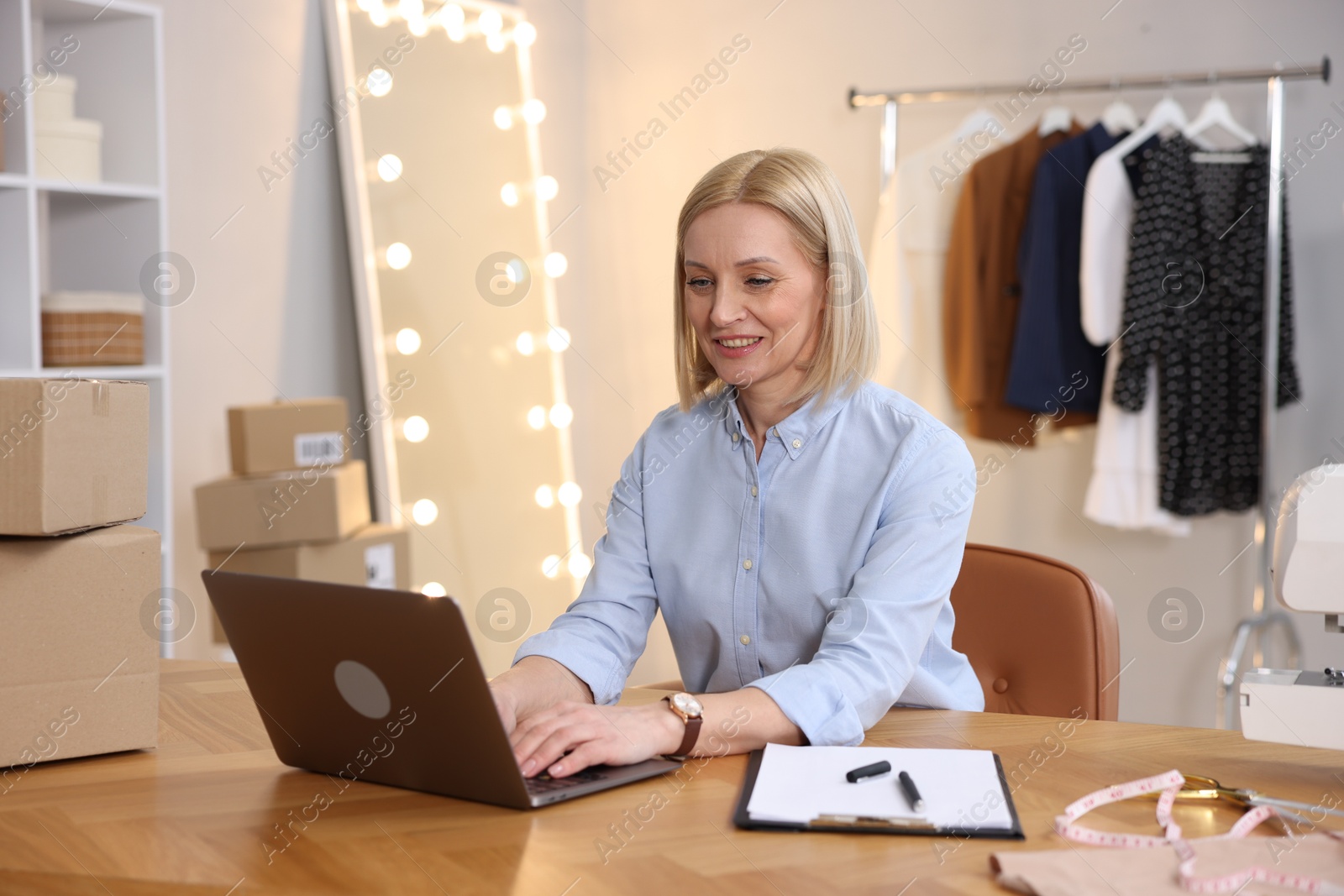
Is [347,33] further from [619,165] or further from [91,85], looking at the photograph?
[619,165]

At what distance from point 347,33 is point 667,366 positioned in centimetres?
154

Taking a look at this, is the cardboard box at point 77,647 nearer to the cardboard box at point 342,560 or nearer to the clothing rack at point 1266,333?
the cardboard box at point 342,560

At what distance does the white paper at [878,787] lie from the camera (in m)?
0.98

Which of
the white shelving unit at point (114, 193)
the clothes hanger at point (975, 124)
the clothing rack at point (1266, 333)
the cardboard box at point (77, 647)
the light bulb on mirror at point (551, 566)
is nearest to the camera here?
the cardboard box at point (77, 647)

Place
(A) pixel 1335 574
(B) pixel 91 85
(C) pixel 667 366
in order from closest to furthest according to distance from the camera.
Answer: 1. (A) pixel 1335 574
2. (B) pixel 91 85
3. (C) pixel 667 366

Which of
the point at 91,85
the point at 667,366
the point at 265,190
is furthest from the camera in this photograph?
the point at 667,366

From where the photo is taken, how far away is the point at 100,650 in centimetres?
121

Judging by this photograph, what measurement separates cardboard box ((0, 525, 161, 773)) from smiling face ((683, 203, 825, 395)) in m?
0.70

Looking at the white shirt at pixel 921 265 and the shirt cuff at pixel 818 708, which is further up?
the white shirt at pixel 921 265

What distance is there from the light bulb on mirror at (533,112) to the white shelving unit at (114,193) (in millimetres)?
1342

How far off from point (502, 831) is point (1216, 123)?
2.84m

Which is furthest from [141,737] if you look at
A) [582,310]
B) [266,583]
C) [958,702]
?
[582,310]

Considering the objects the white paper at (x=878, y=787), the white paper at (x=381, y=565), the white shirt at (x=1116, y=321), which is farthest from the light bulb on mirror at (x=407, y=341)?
the white paper at (x=878, y=787)

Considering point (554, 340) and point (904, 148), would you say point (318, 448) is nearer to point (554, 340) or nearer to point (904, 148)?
point (554, 340)
